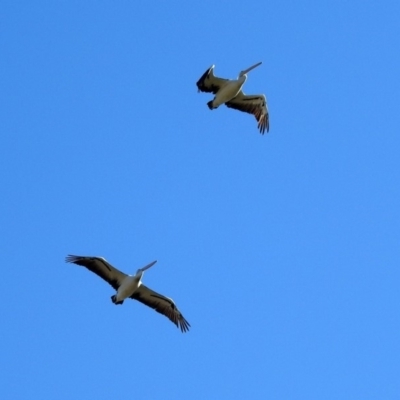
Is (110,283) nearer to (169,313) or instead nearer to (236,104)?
(169,313)

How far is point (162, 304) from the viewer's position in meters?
33.7

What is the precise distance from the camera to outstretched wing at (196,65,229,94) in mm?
34031

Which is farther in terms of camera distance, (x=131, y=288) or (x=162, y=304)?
(x=162, y=304)

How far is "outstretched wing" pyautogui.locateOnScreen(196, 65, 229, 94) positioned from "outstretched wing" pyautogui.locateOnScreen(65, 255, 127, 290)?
235 inches

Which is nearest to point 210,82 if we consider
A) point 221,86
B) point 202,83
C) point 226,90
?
point 202,83

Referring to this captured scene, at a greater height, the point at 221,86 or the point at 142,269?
the point at 221,86

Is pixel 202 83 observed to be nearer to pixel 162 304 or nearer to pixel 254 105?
pixel 254 105

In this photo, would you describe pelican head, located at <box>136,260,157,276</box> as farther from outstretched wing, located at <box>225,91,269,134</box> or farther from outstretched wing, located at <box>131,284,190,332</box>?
outstretched wing, located at <box>225,91,269,134</box>

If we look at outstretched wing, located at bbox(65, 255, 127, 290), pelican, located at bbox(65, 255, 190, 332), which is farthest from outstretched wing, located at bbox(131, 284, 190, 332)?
outstretched wing, located at bbox(65, 255, 127, 290)

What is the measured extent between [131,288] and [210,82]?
21.5 ft

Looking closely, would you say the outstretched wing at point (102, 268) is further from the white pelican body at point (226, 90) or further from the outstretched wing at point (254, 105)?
the outstretched wing at point (254, 105)

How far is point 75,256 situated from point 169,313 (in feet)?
11.0

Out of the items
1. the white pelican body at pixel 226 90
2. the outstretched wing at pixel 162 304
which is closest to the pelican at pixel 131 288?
the outstretched wing at pixel 162 304

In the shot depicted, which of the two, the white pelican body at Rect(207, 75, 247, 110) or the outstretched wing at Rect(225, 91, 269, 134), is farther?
the outstretched wing at Rect(225, 91, 269, 134)
